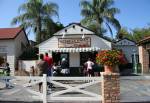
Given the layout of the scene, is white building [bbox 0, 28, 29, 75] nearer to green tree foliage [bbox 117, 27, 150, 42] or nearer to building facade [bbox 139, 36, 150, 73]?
building facade [bbox 139, 36, 150, 73]

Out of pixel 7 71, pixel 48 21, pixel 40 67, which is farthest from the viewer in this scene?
pixel 48 21

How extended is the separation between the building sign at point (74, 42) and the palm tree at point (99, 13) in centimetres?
1498

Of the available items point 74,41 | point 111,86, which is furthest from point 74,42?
point 111,86

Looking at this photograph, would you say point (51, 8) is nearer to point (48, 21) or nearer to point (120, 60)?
point (48, 21)

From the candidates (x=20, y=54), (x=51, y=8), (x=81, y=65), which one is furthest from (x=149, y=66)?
(x=51, y=8)

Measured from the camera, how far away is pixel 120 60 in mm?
10867

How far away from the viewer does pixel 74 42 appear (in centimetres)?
2895

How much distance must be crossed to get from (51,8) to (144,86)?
30.0m

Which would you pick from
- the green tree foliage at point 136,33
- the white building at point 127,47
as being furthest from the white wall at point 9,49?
the green tree foliage at point 136,33

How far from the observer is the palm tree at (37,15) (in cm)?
3903

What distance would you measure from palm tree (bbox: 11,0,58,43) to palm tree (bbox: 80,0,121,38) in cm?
564

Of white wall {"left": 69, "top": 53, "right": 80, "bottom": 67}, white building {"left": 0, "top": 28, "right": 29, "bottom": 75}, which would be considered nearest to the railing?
white wall {"left": 69, "top": 53, "right": 80, "bottom": 67}

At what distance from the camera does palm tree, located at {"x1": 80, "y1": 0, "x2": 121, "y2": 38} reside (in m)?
43.8

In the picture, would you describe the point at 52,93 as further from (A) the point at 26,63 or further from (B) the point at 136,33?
(B) the point at 136,33
